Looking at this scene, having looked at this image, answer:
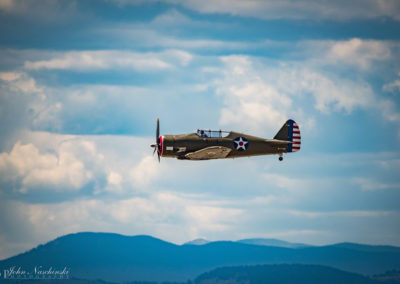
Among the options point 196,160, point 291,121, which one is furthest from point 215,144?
point 291,121

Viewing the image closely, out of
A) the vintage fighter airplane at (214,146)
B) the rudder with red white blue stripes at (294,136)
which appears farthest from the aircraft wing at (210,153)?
the rudder with red white blue stripes at (294,136)

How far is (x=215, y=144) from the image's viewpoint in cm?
7688

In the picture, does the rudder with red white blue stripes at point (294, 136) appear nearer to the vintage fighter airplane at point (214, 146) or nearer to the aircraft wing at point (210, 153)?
the vintage fighter airplane at point (214, 146)

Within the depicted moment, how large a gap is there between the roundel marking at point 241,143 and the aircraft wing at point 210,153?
169 cm

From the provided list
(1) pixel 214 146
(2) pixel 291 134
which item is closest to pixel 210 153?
(1) pixel 214 146

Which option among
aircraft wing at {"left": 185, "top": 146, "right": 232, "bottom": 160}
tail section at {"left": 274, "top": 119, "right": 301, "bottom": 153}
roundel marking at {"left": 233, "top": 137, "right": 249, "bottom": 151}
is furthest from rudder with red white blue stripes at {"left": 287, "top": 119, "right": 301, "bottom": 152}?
aircraft wing at {"left": 185, "top": 146, "right": 232, "bottom": 160}

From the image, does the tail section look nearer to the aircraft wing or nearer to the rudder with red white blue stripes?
the rudder with red white blue stripes

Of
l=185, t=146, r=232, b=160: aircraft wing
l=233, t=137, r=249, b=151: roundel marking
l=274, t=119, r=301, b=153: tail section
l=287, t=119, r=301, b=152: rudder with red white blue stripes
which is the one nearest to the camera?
l=185, t=146, r=232, b=160: aircraft wing

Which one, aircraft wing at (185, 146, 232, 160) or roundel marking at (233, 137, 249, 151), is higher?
roundel marking at (233, 137, 249, 151)

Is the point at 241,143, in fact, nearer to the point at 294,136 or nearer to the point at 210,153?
the point at 210,153

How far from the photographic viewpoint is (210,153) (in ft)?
246

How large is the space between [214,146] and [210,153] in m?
1.90

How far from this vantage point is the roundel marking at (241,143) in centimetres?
7812

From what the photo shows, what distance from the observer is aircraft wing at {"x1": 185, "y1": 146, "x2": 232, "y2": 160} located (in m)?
74.3
